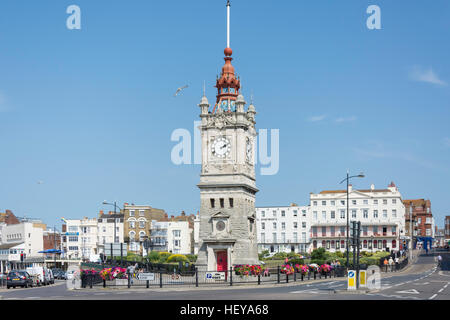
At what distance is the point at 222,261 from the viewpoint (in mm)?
73938

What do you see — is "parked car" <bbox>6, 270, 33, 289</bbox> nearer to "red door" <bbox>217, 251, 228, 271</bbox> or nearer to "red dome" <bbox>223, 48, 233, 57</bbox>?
"red door" <bbox>217, 251, 228, 271</bbox>

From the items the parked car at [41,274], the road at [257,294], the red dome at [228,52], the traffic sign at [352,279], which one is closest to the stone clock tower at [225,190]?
the red dome at [228,52]

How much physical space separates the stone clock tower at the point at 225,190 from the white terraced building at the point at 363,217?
72.7 metres

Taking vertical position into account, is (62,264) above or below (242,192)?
below

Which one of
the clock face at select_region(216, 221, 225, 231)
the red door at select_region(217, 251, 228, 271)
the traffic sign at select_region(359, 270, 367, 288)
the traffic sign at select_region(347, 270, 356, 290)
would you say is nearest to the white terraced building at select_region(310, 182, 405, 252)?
the red door at select_region(217, 251, 228, 271)

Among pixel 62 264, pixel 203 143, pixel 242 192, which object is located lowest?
pixel 62 264

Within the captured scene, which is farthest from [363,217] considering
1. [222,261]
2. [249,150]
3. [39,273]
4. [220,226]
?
[39,273]

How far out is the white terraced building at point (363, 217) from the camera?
143 metres

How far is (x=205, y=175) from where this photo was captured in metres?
74.8

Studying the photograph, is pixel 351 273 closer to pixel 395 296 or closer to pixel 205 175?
pixel 395 296

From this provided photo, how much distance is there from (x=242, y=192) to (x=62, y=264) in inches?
3441

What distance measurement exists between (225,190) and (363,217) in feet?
255
